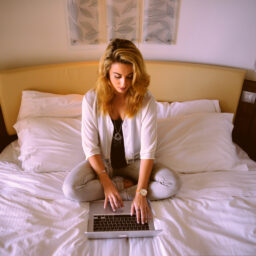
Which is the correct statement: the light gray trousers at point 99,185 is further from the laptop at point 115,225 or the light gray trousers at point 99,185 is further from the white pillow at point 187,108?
the white pillow at point 187,108

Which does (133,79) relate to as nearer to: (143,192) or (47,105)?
(143,192)

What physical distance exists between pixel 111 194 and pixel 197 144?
2.44ft

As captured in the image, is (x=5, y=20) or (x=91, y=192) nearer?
(x=91, y=192)

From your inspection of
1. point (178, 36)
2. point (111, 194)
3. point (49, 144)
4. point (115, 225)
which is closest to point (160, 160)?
point (111, 194)

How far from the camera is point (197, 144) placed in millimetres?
1621

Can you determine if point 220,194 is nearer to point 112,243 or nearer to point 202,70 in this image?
point 112,243

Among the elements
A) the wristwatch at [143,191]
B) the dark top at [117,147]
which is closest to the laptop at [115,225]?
the wristwatch at [143,191]

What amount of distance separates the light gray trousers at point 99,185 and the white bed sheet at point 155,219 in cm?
6

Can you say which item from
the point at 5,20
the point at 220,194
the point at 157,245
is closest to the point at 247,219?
the point at 220,194

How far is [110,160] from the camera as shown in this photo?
1.44m

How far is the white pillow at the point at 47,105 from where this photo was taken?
5.77ft

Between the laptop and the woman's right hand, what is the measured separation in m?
0.03

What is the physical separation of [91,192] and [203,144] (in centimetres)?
86

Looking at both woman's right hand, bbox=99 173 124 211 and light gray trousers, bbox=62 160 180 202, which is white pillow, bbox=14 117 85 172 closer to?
light gray trousers, bbox=62 160 180 202
